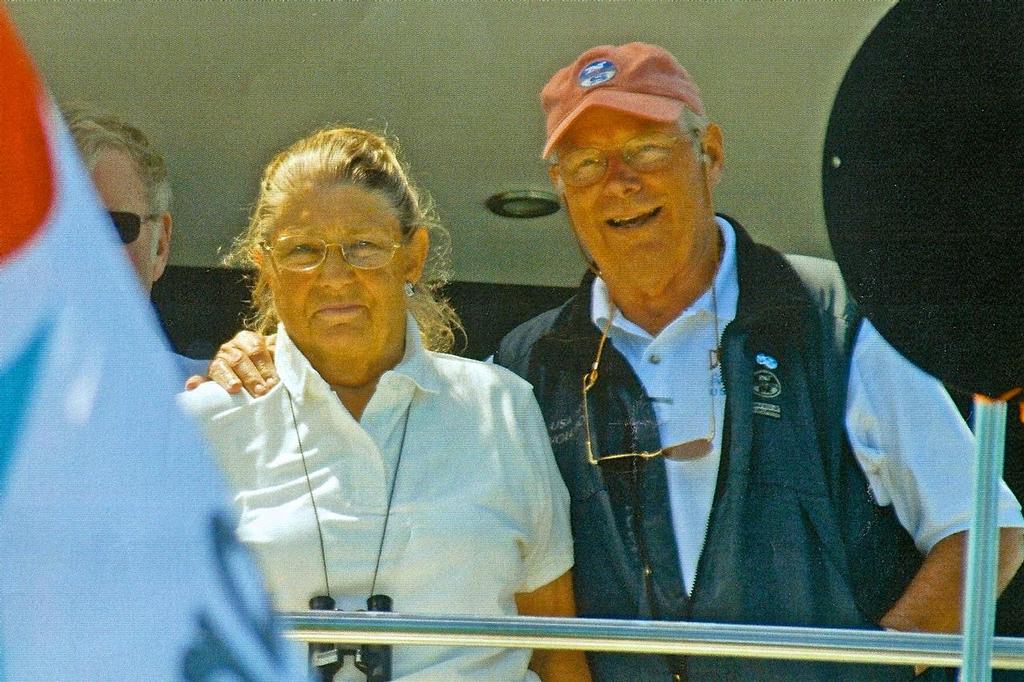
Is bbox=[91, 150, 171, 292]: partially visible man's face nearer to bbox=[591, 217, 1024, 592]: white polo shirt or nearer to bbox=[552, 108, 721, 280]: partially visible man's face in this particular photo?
bbox=[552, 108, 721, 280]: partially visible man's face

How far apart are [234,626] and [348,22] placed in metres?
1.22

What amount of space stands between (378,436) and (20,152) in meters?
1.00

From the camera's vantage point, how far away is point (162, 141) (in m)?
1.89

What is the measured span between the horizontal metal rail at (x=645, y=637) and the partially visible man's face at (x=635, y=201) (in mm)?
545

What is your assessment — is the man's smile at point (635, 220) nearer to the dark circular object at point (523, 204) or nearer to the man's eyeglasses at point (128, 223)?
the dark circular object at point (523, 204)

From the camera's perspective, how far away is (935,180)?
4.79ft

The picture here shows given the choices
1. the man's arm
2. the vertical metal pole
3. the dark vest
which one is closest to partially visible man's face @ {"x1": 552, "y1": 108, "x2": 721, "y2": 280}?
the dark vest

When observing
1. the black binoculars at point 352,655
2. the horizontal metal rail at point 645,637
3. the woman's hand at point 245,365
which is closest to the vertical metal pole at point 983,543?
the horizontal metal rail at point 645,637

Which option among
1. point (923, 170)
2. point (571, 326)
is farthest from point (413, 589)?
point (923, 170)

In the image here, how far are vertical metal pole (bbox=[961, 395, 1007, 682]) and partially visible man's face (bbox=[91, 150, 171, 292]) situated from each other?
1.05 m

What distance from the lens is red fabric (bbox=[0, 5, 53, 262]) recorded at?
32.1 inches

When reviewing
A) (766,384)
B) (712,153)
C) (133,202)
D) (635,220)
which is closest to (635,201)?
(635,220)

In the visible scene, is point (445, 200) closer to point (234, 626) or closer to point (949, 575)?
point (949, 575)

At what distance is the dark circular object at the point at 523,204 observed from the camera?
1899 millimetres
